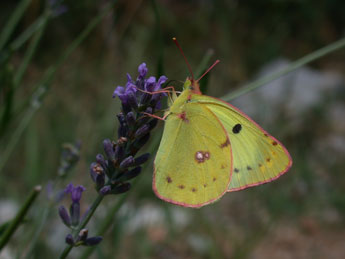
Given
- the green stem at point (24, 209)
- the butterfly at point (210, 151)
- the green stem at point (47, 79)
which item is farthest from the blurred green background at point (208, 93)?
the green stem at point (24, 209)

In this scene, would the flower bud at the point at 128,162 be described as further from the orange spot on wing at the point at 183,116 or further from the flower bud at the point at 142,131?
the orange spot on wing at the point at 183,116

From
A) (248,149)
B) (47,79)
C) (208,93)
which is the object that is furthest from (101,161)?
(208,93)

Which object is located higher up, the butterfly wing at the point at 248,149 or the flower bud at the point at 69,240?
the butterfly wing at the point at 248,149

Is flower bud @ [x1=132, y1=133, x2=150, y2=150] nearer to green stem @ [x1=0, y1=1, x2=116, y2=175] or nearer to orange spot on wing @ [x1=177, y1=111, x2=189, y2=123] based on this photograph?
orange spot on wing @ [x1=177, y1=111, x2=189, y2=123]

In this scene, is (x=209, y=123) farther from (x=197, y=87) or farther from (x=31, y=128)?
(x=31, y=128)

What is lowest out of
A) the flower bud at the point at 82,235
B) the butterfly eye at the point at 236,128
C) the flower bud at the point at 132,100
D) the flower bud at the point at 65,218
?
the flower bud at the point at 82,235

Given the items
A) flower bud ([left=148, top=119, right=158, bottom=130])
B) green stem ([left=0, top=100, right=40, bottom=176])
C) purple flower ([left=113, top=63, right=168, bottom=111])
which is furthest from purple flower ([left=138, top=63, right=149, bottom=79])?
green stem ([left=0, top=100, right=40, bottom=176])

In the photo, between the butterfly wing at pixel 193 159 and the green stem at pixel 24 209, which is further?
the butterfly wing at pixel 193 159
